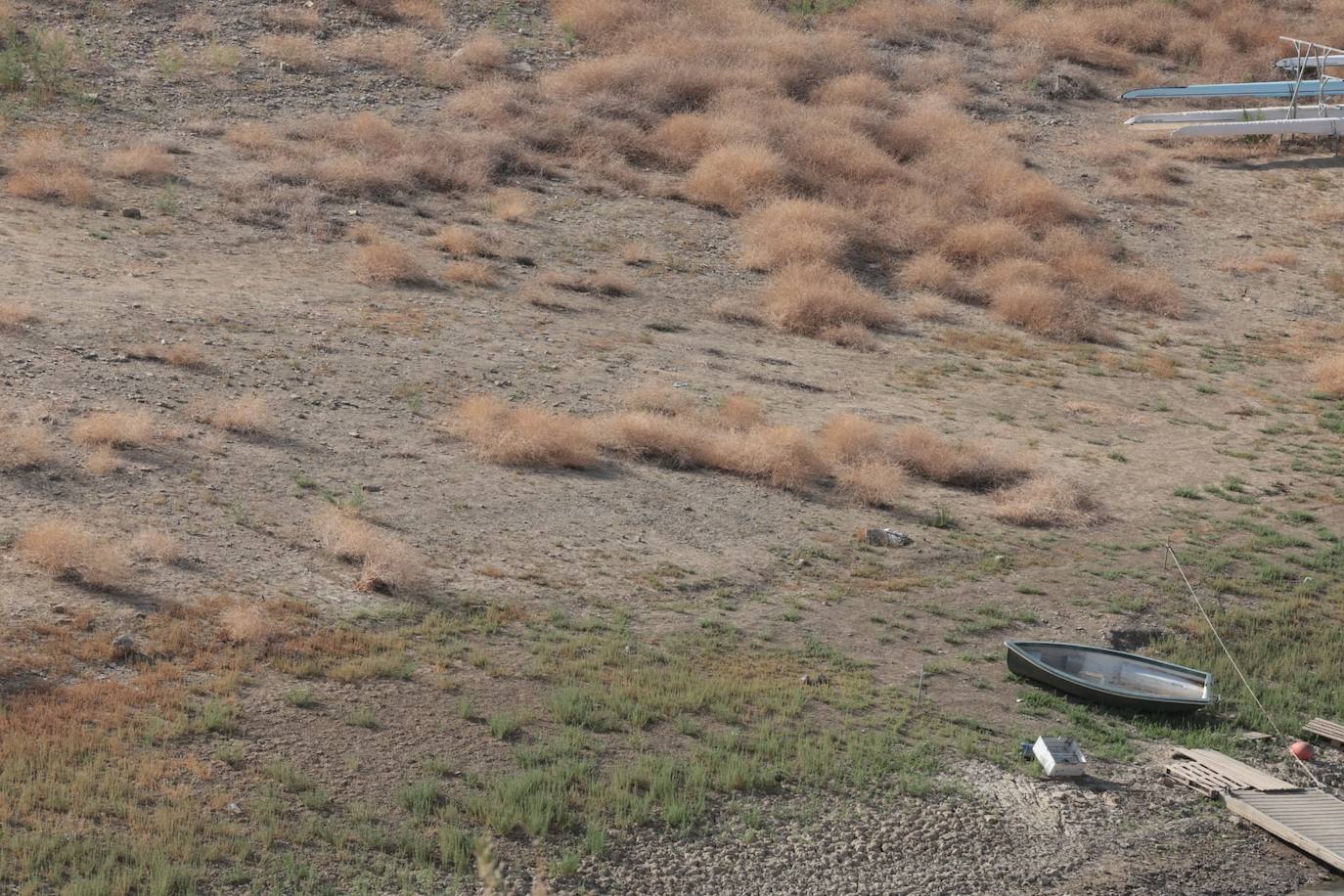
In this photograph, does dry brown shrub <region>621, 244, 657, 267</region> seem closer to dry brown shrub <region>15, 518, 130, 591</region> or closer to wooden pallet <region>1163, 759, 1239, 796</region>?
dry brown shrub <region>15, 518, 130, 591</region>

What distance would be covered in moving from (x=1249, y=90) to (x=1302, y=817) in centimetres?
2666

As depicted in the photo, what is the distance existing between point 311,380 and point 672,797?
374 inches

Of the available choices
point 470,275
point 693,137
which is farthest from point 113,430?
Result: point 693,137

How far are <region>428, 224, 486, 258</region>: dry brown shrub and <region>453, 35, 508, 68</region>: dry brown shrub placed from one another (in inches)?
344

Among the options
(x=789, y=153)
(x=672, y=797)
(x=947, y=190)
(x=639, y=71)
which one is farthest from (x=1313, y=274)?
(x=672, y=797)

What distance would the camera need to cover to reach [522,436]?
17.4 m

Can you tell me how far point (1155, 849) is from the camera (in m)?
11.5

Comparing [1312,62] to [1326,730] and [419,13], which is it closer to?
[419,13]

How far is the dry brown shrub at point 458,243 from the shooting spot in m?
24.1

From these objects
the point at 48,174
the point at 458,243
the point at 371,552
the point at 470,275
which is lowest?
the point at 371,552

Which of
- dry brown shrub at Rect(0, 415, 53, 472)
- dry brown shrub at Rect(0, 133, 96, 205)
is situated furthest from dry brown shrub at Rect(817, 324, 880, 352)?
dry brown shrub at Rect(0, 415, 53, 472)

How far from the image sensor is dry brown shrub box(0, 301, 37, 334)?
1814 centimetres

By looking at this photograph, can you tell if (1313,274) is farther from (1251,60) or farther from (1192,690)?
(1192,690)

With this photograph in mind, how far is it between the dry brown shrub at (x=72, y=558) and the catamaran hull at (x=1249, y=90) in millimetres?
29398
